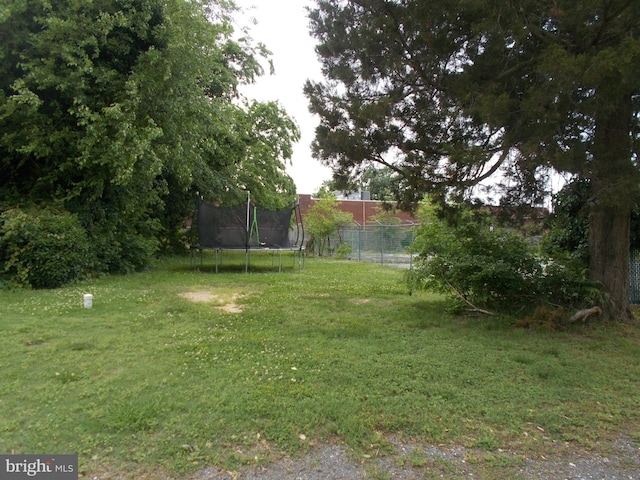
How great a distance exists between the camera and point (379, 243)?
61.5 ft

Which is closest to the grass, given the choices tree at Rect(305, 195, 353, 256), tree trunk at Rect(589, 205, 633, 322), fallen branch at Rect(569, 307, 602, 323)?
fallen branch at Rect(569, 307, 602, 323)

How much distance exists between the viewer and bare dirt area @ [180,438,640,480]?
2.31m

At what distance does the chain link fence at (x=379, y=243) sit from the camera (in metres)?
17.3

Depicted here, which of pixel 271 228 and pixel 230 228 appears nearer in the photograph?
pixel 230 228

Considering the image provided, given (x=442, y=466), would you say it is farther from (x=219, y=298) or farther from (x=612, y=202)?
(x=219, y=298)

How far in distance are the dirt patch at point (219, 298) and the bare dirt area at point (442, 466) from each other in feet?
14.0

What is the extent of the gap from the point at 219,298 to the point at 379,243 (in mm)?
11981

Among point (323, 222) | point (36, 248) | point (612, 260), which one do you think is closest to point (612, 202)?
point (612, 260)

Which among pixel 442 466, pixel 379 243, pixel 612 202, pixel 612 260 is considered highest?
pixel 612 202

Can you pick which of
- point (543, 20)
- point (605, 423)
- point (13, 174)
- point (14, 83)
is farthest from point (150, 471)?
point (13, 174)

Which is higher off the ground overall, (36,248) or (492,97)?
(492,97)

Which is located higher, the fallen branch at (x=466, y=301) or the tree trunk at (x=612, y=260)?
the tree trunk at (x=612, y=260)

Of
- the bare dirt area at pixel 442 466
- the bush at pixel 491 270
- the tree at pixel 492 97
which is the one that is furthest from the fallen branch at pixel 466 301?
the bare dirt area at pixel 442 466

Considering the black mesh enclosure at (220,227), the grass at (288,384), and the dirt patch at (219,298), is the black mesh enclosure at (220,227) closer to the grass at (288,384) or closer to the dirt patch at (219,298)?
the dirt patch at (219,298)
